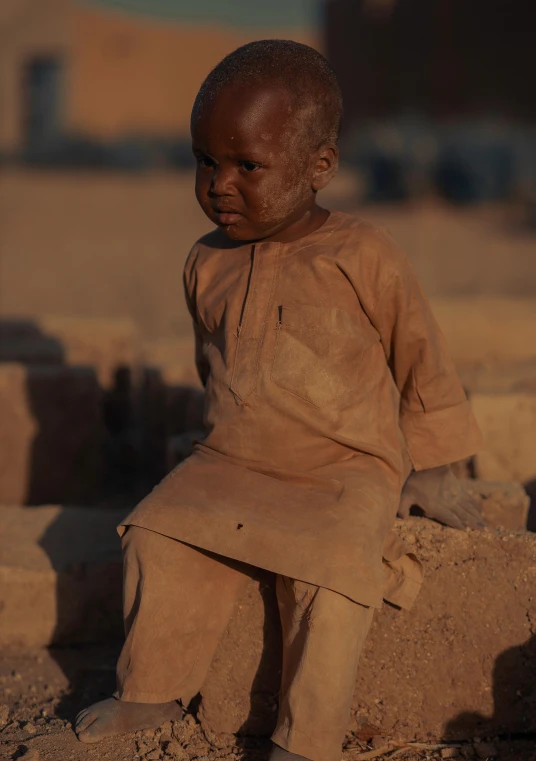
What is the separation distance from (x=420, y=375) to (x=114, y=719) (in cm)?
111

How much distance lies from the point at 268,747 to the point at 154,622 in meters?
0.44

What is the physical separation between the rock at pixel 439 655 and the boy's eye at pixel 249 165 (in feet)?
3.08

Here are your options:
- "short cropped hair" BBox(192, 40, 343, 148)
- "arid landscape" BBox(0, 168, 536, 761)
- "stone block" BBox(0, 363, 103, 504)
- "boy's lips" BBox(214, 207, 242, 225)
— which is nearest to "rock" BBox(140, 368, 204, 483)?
"arid landscape" BBox(0, 168, 536, 761)

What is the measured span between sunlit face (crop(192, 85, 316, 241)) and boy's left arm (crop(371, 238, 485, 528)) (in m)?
0.30

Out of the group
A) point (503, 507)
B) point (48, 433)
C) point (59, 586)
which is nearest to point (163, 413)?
point (48, 433)

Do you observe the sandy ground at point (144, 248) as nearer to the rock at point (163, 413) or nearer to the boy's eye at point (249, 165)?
the rock at point (163, 413)

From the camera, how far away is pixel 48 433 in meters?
4.17

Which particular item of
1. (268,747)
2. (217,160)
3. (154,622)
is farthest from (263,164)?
(268,747)

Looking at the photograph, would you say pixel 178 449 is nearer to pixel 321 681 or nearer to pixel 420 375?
pixel 420 375

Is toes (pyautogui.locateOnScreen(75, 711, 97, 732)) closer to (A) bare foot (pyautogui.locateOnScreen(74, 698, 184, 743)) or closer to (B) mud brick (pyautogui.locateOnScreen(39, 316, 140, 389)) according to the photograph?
(A) bare foot (pyautogui.locateOnScreen(74, 698, 184, 743))

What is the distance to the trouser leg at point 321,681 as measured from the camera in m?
2.25

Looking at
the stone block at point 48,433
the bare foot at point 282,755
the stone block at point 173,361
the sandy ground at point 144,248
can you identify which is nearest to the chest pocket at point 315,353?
the bare foot at point 282,755

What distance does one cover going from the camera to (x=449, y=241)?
11.3m

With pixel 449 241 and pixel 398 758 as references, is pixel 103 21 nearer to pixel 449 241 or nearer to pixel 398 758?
pixel 449 241
